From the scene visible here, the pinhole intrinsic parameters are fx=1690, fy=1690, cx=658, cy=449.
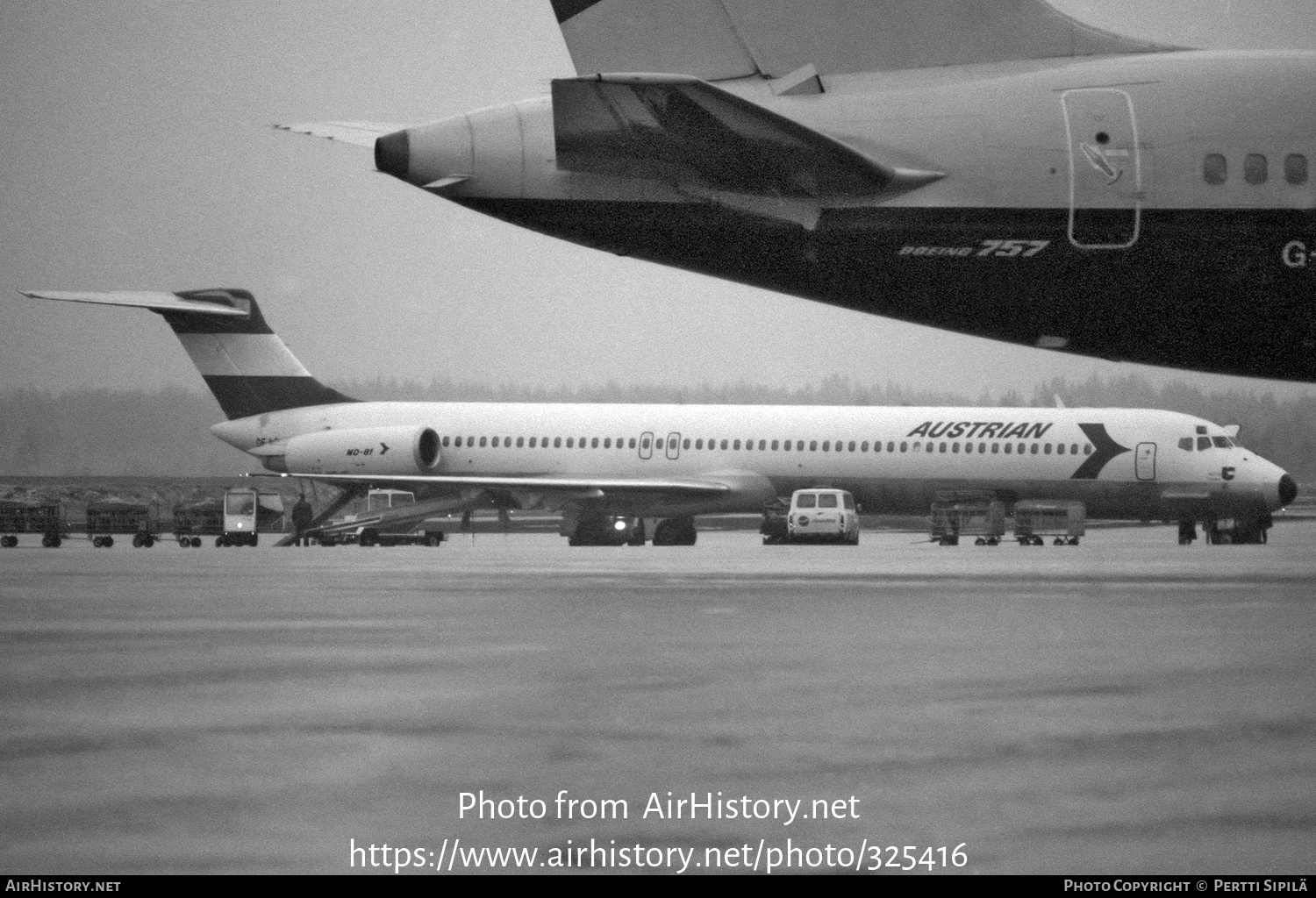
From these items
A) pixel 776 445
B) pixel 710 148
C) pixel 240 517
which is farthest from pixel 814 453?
pixel 710 148

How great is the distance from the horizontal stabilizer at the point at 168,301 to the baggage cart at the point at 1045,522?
62.0 ft

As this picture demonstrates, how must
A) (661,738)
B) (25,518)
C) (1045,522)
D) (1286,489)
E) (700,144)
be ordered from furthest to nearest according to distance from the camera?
(1045,522) → (25,518) → (1286,489) → (700,144) → (661,738)

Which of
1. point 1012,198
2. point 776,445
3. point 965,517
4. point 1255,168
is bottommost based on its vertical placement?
point 965,517

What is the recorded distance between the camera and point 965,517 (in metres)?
39.8

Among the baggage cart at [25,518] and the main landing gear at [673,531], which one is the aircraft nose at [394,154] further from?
the baggage cart at [25,518]

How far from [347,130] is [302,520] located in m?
23.3

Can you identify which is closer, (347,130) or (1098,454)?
(347,130)

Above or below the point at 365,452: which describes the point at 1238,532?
below

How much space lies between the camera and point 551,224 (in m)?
15.7

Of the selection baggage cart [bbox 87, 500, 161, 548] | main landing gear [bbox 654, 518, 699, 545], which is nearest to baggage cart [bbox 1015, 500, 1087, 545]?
main landing gear [bbox 654, 518, 699, 545]

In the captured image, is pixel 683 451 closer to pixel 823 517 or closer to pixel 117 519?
pixel 823 517

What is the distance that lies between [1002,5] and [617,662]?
33.0 feet

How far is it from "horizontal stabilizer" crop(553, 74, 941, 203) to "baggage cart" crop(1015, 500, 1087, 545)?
2166 centimetres

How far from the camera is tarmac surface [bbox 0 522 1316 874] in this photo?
444 cm
